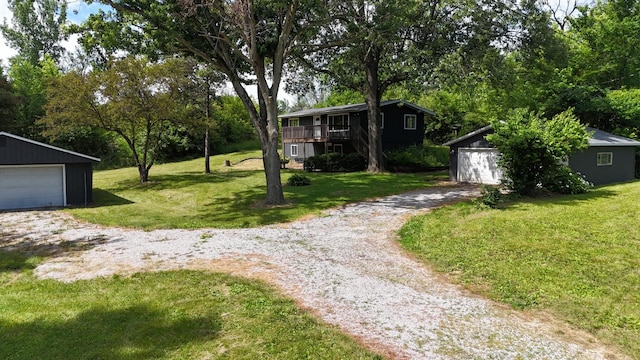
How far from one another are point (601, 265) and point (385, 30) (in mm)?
11638

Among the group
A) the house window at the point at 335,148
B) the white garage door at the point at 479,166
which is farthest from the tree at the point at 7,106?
the white garage door at the point at 479,166

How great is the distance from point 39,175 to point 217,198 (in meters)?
8.04

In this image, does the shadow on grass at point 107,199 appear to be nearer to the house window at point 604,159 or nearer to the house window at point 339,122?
the house window at point 339,122

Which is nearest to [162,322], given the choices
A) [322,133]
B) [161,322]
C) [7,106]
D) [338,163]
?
[161,322]

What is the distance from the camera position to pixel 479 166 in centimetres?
2112

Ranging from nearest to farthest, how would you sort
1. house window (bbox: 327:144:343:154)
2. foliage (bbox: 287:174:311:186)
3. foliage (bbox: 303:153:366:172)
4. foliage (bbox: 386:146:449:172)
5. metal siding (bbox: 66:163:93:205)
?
1. metal siding (bbox: 66:163:93:205)
2. foliage (bbox: 287:174:311:186)
3. foliage (bbox: 386:146:449:172)
4. foliage (bbox: 303:153:366:172)
5. house window (bbox: 327:144:343:154)

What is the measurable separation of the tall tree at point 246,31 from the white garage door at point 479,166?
1056 centimetres

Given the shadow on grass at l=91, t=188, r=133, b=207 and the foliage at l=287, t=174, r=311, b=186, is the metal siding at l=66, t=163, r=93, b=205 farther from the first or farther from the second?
the foliage at l=287, t=174, r=311, b=186

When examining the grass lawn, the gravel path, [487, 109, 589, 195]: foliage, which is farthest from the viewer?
the grass lawn

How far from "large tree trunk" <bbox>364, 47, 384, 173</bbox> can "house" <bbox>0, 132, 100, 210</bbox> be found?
1623cm

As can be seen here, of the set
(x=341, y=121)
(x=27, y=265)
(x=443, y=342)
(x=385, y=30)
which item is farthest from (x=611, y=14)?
(x=27, y=265)

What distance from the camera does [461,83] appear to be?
21484 millimetres

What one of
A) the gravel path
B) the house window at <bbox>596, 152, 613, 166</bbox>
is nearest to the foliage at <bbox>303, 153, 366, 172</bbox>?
the gravel path

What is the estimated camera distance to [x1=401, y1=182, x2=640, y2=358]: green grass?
20.8 feet
